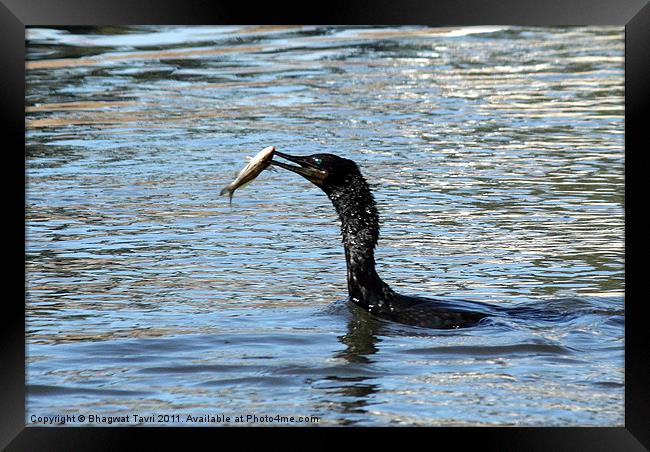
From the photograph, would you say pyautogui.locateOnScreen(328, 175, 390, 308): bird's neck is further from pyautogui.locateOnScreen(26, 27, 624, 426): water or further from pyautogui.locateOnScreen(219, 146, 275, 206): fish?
pyautogui.locateOnScreen(219, 146, 275, 206): fish

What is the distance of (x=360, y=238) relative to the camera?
930 centimetres

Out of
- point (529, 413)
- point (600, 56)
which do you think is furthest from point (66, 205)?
point (600, 56)

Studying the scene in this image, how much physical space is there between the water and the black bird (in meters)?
0.16

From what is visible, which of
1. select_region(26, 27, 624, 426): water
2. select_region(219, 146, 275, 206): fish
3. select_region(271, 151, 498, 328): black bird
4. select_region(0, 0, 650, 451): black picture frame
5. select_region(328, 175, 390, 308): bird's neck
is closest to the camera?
select_region(0, 0, 650, 451): black picture frame

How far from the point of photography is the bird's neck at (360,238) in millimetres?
9211

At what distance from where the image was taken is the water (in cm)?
772

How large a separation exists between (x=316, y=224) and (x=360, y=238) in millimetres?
1880

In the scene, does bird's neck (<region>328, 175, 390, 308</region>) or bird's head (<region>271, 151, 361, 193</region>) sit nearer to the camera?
bird's head (<region>271, 151, 361, 193</region>)

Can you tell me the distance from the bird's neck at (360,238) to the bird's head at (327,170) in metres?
0.05

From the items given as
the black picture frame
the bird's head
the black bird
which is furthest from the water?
the bird's head

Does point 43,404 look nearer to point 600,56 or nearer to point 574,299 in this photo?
point 574,299
